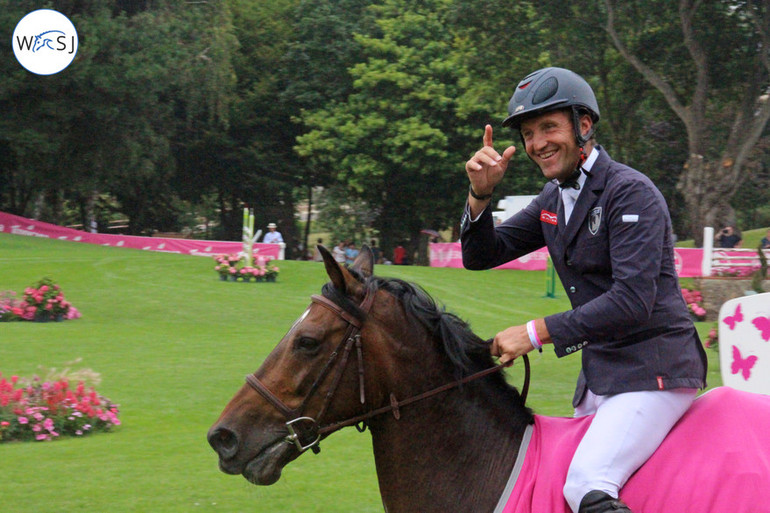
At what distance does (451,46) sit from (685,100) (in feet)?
35.3

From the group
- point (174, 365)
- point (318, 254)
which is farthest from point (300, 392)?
point (318, 254)

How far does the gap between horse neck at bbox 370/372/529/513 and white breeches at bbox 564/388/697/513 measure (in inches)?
14.9

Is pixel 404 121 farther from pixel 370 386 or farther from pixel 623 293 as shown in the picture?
pixel 623 293

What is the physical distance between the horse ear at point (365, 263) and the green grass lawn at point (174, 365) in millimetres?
759

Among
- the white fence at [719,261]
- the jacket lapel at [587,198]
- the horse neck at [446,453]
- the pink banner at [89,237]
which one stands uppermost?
the jacket lapel at [587,198]

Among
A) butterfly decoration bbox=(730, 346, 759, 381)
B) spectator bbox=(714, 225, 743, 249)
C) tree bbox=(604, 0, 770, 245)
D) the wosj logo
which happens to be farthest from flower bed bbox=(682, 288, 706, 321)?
the wosj logo

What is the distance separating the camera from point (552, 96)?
3260 mm

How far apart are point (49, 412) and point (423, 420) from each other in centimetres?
733

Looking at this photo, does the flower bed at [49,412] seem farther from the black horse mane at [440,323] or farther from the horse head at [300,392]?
the black horse mane at [440,323]

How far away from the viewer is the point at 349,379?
325 centimetres

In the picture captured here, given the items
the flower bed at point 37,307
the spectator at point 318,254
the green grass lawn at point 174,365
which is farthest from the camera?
the flower bed at point 37,307

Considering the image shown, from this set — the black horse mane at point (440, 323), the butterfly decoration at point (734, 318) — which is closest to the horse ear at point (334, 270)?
the black horse mane at point (440, 323)

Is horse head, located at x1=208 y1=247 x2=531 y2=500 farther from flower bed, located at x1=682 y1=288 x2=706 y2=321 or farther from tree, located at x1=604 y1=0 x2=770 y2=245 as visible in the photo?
tree, located at x1=604 y1=0 x2=770 y2=245

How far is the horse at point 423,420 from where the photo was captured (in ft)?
9.94
